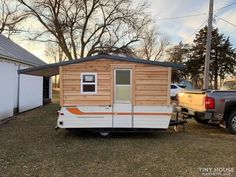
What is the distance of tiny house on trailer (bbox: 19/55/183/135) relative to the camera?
866 cm

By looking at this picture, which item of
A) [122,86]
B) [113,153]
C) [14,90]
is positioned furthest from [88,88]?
[14,90]

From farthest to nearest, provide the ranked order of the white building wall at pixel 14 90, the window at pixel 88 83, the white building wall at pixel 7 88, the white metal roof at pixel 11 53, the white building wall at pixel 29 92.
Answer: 1. the white building wall at pixel 29 92
2. the white metal roof at pixel 11 53
3. the white building wall at pixel 14 90
4. the white building wall at pixel 7 88
5. the window at pixel 88 83

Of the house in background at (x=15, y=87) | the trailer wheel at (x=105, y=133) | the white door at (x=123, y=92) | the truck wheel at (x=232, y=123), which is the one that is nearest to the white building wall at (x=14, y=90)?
the house in background at (x=15, y=87)

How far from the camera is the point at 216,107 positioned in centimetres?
898

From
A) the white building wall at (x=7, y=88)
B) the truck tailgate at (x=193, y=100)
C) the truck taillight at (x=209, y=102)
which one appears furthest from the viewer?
the white building wall at (x=7, y=88)

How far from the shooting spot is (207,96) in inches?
352

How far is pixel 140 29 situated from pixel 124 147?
24.7m

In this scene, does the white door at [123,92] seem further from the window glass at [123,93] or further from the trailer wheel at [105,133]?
the trailer wheel at [105,133]

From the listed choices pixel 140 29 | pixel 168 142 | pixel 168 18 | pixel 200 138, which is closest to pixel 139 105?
pixel 168 142

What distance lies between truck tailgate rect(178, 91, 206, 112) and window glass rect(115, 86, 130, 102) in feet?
7.74

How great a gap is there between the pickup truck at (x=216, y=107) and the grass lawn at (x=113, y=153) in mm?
515

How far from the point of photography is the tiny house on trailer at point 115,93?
28.4 feet

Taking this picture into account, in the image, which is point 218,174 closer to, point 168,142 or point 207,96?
point 168,142

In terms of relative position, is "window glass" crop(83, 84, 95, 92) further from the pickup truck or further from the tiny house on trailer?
the pickup truck
